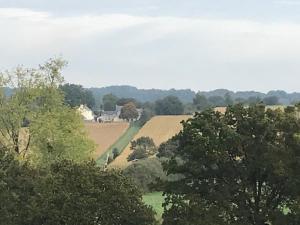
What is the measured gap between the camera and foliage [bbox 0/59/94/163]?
4966cm

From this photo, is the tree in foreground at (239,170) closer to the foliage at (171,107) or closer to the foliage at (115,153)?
the foliage at (115,153)

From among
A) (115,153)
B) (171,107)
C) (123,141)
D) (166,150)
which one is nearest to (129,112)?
(171,107)

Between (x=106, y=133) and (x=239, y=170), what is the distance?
114 meters

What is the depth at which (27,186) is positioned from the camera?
30.4m

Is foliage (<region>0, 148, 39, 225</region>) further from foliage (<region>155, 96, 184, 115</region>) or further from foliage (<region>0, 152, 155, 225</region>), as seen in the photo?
foliage (<region>155, 96, 184, 115</region>)

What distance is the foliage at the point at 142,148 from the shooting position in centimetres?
10342

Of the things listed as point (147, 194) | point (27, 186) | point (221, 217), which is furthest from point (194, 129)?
point (147, 194)

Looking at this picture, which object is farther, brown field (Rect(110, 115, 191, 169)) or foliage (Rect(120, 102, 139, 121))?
foliage (Rect(120, 102, 139, 121))

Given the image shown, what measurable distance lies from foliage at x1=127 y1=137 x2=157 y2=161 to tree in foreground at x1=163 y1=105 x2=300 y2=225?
249ft

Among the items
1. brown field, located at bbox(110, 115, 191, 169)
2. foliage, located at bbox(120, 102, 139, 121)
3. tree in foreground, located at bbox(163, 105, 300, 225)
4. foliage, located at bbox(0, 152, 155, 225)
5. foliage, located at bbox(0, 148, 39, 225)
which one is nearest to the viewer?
tree in foreground, located at bbox(163, 105, 300, 225)

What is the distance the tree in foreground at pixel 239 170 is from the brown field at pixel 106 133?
3891 inches

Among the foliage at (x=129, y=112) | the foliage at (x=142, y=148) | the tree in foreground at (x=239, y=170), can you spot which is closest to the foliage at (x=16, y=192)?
the tree in foreground at (x=239, y=170)

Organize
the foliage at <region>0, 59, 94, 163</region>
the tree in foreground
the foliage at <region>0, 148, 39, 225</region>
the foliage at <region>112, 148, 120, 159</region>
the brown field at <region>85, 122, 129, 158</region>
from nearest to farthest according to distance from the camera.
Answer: the tree in foreground
the foliage at <region>0, 148, 39, 225</region>
the foliage at <region>0, 59, 94, 163</region>
the foliage at <region>112, 148, 120, 159</region>
the brown field at <region>85, 122, 129, 158</region>

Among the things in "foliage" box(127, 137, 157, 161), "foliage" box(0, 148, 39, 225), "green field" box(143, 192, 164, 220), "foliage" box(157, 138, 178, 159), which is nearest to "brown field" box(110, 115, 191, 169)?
"foliage" box(127, 137, 157, 161)
